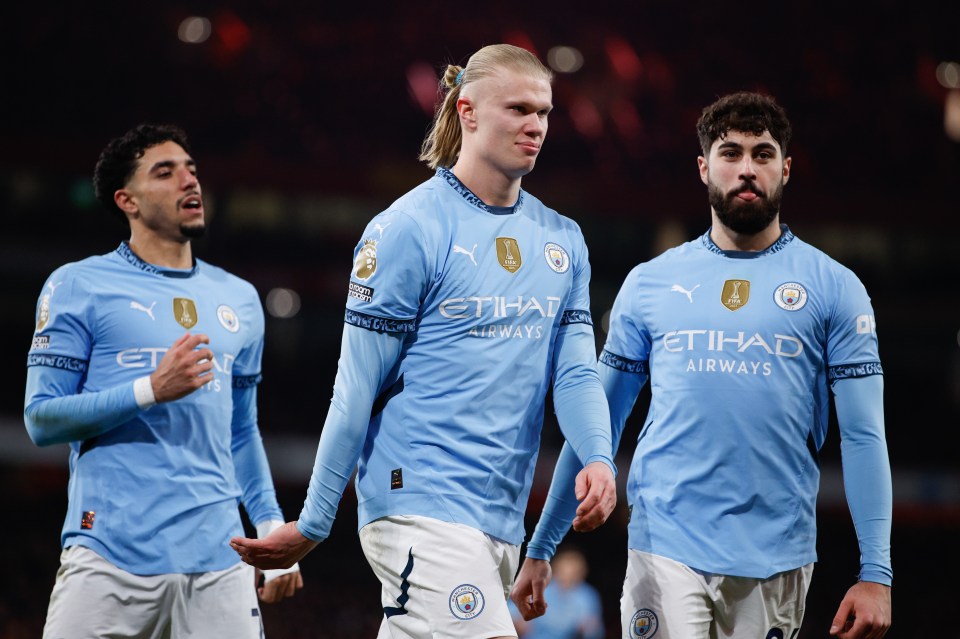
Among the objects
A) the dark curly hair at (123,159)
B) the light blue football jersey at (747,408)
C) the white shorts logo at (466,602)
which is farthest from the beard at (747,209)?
the dark curly hair at (123,159)

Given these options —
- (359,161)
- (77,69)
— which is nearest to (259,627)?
(359,161)

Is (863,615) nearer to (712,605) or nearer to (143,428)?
(712,605)

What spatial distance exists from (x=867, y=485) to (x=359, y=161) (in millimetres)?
17412

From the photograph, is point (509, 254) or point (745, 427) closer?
point (509, 254)

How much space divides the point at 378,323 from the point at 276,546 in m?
0.65

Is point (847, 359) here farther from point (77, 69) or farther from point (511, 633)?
point (77, 69)

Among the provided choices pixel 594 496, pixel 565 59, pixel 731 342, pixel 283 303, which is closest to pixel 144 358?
pixel 594 496

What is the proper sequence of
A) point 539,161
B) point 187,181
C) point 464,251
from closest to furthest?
point 464,251
point 187,181
point 539,161

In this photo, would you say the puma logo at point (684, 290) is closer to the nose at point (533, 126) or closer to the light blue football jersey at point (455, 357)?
the light blue football jersey at point (455, 357)

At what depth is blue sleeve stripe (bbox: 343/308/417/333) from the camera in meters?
2.89

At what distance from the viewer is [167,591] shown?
359 cm

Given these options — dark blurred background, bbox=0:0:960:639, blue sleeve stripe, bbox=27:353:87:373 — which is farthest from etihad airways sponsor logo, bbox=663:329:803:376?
dark blurred background, bbox=0:0:960:639

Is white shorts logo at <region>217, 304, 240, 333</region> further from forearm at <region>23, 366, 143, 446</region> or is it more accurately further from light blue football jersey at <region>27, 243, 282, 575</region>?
forearm at <region>23, 366, 143, 446</region>

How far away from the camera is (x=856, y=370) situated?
3232 millimetres
